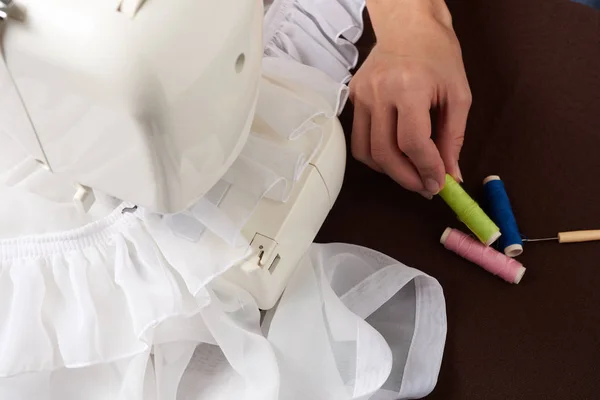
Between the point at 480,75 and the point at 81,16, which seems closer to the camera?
the point at 81,16

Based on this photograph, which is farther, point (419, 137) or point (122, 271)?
point (419, 137)

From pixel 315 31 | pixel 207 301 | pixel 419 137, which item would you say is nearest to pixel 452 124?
pixel 419 137

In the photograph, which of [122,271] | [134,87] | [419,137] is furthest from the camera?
[419,137]

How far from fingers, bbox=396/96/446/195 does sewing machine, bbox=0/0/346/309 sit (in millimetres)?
217

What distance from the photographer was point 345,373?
581 mm

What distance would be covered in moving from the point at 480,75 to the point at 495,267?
274mm

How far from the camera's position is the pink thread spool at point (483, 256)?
66 cm

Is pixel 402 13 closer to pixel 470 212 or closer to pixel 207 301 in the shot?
pixel 470 212

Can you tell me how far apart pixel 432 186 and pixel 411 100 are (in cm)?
9

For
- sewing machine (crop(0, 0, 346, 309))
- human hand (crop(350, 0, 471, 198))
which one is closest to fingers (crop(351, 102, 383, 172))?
human hand (crop(350, 0, 471, 198))

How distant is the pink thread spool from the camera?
25.9 inches

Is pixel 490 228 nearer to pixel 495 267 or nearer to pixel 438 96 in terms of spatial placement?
pixel 495 267

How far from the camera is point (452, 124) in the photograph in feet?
2.19

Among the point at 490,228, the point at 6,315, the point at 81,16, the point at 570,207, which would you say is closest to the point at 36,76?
the point at 81,16
